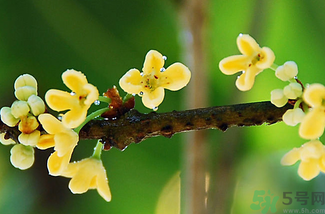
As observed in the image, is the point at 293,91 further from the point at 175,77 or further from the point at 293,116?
the point at 175,77

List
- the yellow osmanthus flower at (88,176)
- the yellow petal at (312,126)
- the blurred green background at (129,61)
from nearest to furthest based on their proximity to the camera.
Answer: the yellow petal at (312,126) < the yellow osmanthus flower at (88,176) < the blurred green background at (129,61)

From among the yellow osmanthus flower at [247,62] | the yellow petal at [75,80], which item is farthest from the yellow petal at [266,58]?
the yellow petal at [75,80]

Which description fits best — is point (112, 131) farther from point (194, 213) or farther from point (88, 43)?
point (88, 43)

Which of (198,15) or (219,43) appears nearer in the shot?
(198,15)

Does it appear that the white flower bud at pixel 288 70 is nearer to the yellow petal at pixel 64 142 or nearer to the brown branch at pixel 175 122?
the brown branch at pixel 175 122

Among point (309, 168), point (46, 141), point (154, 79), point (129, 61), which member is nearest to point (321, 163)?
point (309, 168)

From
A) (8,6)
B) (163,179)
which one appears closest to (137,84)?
(163,179)
